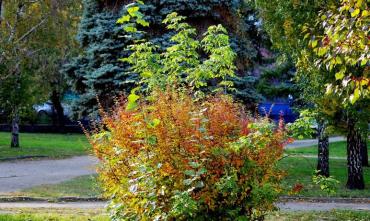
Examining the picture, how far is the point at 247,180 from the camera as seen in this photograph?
20.3 feet

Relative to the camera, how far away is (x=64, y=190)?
41.7 feet

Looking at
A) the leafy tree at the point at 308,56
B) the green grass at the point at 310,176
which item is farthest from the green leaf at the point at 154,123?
the leafy tree at the point at 308,56

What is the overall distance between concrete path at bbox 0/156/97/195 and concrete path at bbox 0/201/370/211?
1.41 m

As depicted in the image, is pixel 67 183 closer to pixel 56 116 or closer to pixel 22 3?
pixel 22 3

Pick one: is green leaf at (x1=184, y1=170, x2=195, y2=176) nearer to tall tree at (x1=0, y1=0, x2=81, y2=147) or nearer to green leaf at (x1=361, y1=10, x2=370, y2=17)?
green leaf at (x1=361, y1=10, x2=370, y2=17)


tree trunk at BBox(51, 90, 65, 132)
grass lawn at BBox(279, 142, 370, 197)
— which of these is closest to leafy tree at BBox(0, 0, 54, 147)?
tree trunk at BBox(51, 90, 65, 132)

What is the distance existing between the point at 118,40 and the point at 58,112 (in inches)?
886

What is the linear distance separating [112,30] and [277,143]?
1091 centimetres

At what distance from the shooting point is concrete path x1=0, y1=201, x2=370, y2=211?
34.8 feet

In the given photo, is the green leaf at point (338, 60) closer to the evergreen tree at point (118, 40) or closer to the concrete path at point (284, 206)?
the concrete path at point (284, 206)

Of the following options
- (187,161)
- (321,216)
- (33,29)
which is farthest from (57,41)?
(187,161)

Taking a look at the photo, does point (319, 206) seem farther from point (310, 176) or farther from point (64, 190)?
point (64, 190)

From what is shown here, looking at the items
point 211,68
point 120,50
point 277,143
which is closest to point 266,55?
point 120,50

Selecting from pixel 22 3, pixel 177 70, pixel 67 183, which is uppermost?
pixel 22 3
